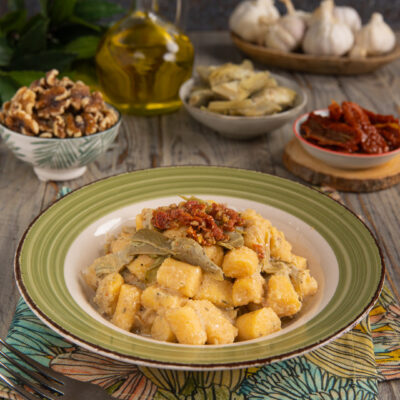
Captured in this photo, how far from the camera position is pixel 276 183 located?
62.9 inches

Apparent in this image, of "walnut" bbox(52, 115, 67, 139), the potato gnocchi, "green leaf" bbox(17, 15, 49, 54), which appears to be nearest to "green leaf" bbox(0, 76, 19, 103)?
"green leaf" bbox(17, 15, 49, 54)

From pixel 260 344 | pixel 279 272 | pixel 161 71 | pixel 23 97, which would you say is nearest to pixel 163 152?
pixel 161 71

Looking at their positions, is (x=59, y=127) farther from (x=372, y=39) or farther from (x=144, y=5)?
(x=372, y=39)

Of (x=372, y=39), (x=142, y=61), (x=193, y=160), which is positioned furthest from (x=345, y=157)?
(x=372, y=39)

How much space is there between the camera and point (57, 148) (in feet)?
5.78

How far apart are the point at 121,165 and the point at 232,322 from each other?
1046 mm

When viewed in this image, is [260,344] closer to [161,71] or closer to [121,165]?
[121,165]

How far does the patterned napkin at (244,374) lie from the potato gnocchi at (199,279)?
0.25 feet

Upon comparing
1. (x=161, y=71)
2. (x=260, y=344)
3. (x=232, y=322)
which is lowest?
(x=161, y=71)

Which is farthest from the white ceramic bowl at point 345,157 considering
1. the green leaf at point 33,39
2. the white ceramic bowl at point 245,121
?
the green leaf at point 33,39

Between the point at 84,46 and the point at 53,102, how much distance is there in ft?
2.99

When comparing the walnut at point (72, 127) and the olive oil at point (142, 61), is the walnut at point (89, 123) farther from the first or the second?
the olive oil at point (142, 61)

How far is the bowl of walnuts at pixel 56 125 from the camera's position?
1.75m

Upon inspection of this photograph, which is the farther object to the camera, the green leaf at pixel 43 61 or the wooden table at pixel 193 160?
the green leaf at pixel 43 61
